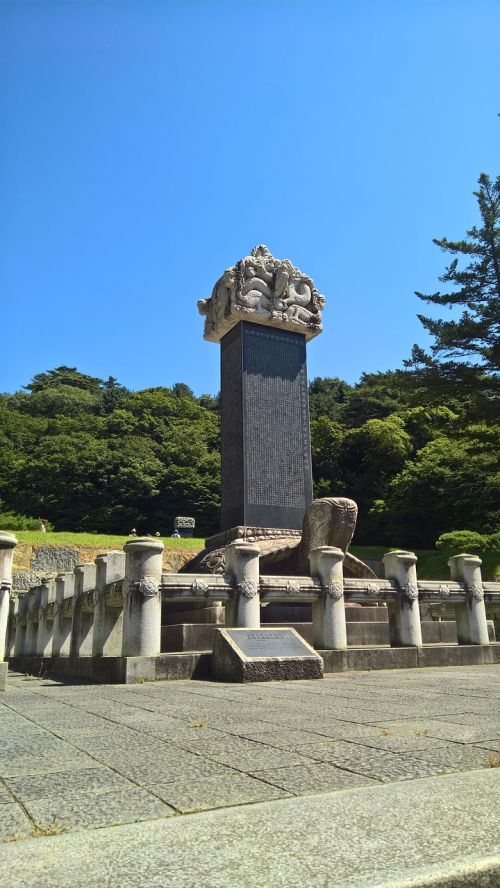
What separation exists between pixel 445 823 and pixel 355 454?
40894 mm

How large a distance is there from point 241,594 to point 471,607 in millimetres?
3724

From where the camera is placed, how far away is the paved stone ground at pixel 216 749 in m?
2.12

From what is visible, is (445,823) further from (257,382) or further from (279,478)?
(257,382)

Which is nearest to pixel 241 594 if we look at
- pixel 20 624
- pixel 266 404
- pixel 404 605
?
pixel 404 605

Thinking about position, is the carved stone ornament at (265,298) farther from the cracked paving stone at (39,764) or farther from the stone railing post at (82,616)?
the cracked paving stone at (39,764)

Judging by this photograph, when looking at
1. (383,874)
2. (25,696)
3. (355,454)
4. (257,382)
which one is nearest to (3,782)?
(383,874)

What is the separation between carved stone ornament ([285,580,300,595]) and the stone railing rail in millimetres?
12

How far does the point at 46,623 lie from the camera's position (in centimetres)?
1260

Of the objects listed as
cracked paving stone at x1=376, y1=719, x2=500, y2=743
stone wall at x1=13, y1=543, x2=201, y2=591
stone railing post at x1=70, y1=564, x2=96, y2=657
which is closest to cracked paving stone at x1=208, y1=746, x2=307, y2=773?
cracked paving stone at x1=376, y1=719, x2=500, y2=743

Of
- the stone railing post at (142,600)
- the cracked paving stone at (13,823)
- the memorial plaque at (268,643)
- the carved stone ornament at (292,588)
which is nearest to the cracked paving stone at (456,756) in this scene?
the cracked paving stone at (13,823)

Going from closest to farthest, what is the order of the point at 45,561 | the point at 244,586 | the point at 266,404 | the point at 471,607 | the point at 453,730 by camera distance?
the point at 453,730 → the point at 244,586 → the point at 471,607 → the point at 266,404 → the point at 45,561

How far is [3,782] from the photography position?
95.6 inches

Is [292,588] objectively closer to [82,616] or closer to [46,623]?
[82,616]

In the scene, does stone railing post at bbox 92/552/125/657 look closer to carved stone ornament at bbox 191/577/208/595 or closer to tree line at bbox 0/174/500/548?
carved stone ornament at bbox 191/577/208/595
